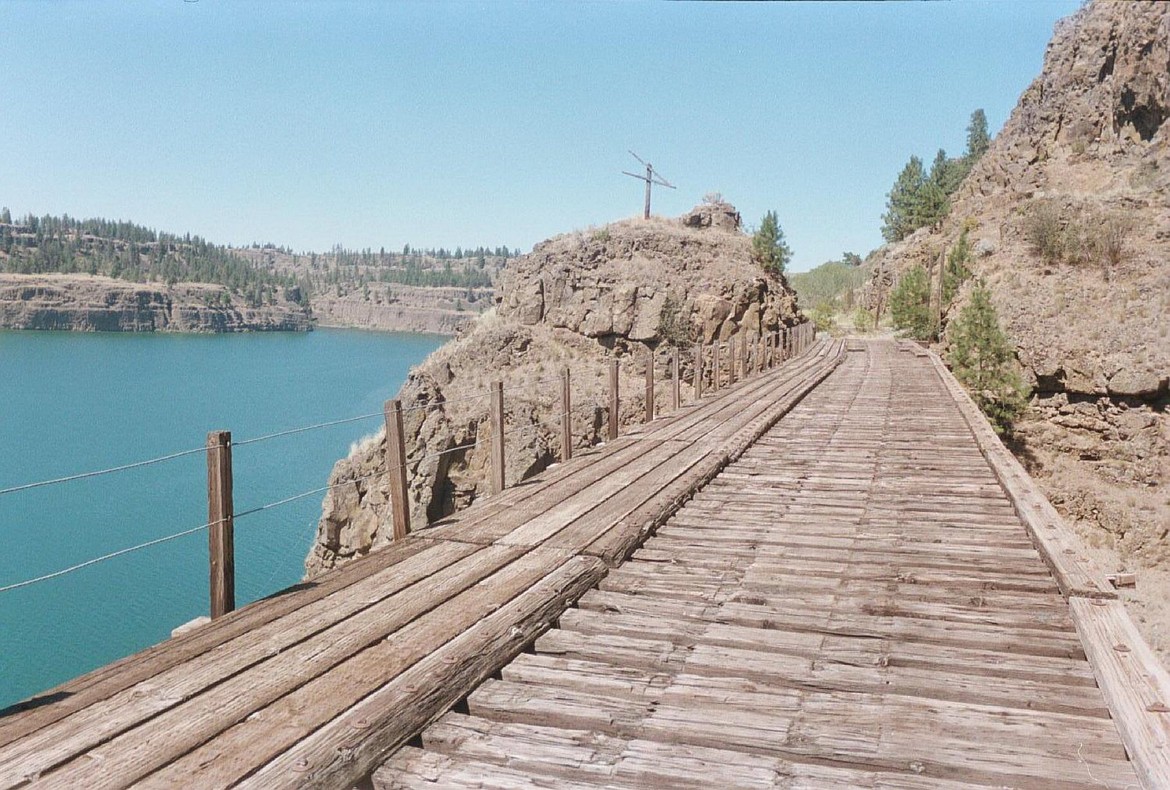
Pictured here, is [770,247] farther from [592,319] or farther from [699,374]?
[699,374]

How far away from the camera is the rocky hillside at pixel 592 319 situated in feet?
92.2

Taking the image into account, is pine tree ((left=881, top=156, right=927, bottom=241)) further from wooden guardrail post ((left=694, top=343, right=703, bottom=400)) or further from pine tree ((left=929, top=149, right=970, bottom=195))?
wooden guardrail post ((left=694, top=343, right=703, bottom=400))

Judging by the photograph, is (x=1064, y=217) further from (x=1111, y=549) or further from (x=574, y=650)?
(x=574, y=650)

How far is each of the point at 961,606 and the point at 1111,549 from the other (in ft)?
73.6

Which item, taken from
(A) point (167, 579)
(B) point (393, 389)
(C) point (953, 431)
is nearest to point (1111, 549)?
(C) point (953, 431)

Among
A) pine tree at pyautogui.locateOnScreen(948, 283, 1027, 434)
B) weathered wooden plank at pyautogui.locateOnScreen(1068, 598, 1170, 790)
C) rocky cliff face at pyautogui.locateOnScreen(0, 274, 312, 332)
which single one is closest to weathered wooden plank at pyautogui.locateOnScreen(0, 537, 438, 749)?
weathered wooden plank at pyautogui.locateOnScreen(1068, 598, 1170, 790)

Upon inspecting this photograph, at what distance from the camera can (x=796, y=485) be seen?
7.15m

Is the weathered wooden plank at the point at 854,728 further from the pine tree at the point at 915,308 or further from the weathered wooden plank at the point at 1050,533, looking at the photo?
the pine tree at the point at 915,308

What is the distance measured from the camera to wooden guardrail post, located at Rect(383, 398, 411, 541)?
5527mm

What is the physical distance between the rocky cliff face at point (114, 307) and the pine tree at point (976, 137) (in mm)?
118367

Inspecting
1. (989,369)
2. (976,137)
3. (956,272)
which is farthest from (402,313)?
(989,369)

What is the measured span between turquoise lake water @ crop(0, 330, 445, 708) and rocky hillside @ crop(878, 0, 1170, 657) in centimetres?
2445

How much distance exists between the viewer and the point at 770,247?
125ft

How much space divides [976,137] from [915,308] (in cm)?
5454
